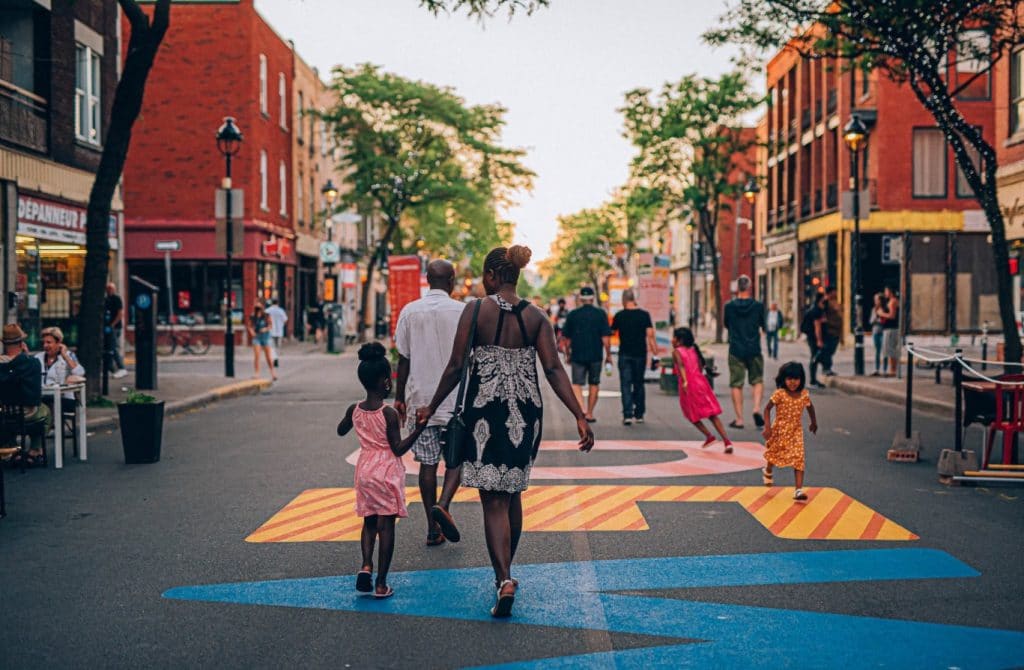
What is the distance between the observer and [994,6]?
1709cm

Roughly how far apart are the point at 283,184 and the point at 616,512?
4098cm

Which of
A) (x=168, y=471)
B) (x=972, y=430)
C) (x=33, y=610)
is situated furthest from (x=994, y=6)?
(x=33, y=610)

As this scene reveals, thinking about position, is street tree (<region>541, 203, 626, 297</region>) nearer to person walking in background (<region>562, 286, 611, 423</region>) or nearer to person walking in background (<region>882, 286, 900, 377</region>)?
person walking in background (<region>882, 286, 900, 377</region>)

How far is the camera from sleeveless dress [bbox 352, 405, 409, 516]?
251 inches

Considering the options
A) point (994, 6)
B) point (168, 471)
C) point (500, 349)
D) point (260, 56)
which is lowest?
point (168, 471)

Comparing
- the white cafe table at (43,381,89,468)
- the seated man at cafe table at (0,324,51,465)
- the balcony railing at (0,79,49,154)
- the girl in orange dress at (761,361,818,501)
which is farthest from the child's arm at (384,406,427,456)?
the balcony railing at (0,79,49,154)

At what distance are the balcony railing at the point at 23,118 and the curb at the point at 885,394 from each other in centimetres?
1555

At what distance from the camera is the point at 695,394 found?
13.0 meters

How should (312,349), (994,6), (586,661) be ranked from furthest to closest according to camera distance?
(312,349) → (994,6) → (586,661)

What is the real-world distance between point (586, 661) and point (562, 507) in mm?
4064

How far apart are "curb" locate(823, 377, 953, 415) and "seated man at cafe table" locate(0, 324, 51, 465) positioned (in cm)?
1237

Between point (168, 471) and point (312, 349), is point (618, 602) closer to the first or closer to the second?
point (168, 471)

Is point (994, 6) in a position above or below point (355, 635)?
above

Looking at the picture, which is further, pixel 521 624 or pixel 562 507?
pixel 562 507
